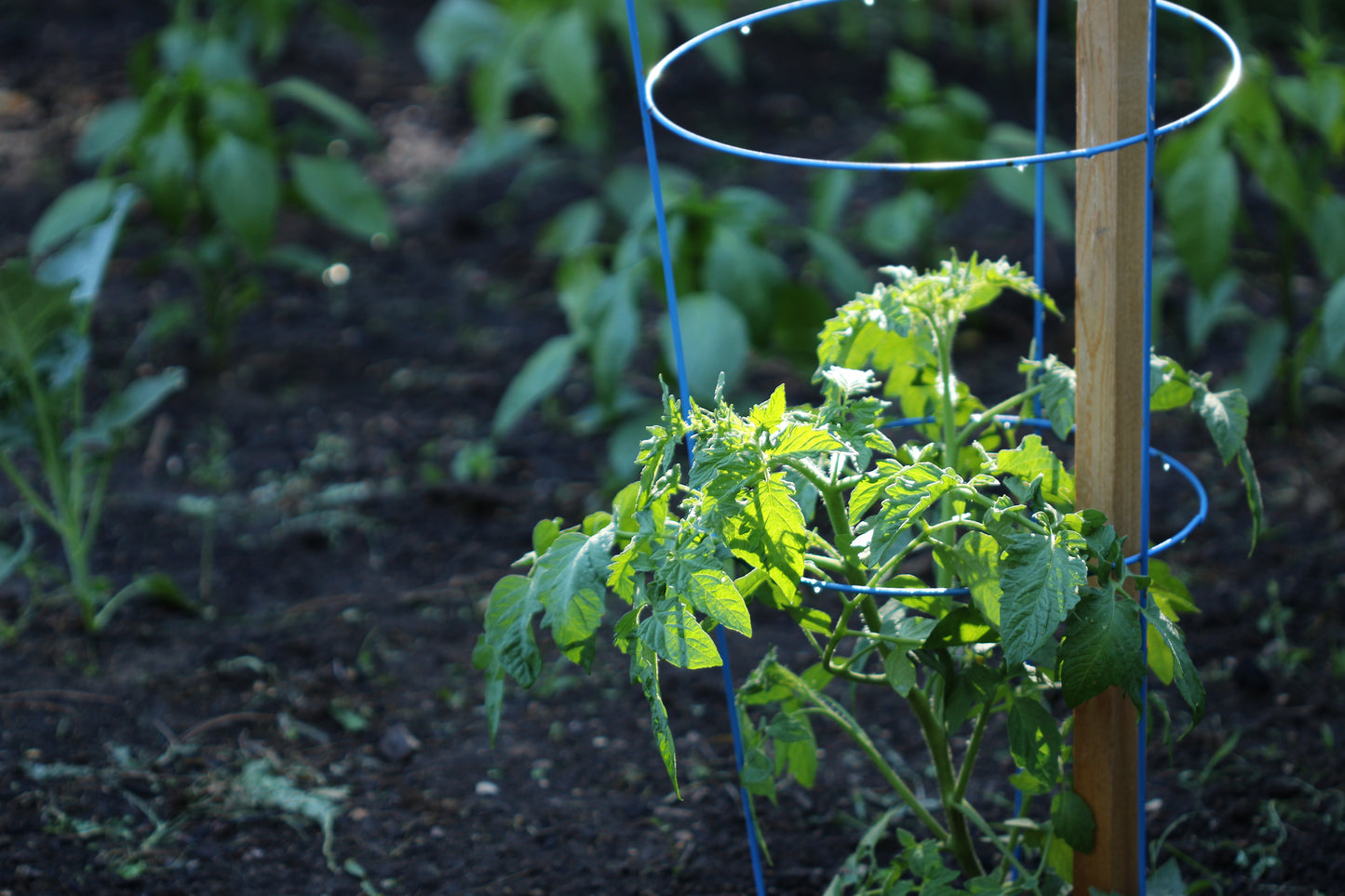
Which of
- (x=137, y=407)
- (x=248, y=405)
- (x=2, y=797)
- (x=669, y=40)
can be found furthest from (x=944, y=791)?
(x=669, y=40)

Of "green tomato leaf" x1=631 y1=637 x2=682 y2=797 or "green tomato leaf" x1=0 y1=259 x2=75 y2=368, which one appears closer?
"green tomato leaf" x1=631 y1=637 x2=682 y2=797

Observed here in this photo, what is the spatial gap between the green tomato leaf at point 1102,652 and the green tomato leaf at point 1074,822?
277 millimetres

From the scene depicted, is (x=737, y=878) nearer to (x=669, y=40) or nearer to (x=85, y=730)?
(x=85, y=730)

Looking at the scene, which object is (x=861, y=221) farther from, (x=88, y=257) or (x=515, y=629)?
(x=515, y=629)

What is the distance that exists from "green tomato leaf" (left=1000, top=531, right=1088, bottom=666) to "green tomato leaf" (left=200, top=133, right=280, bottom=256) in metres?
2.44

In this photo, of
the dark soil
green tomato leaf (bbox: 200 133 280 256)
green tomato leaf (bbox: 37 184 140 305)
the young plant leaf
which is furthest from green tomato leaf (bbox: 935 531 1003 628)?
green tomato leaf (bbox: 200 133 280 256)

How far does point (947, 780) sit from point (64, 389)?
182 centimetres

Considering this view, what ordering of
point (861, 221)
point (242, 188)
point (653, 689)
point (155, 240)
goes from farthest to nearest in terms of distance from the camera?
point (861, 221) → point (155, 240) → point (242, 188) → point (653, 689)

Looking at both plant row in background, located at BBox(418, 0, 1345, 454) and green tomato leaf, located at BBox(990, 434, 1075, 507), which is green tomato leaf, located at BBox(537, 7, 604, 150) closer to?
plant row in background, located at BBox(418, 0, 1345, 454)

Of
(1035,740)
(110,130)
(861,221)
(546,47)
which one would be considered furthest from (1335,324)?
(110,130)

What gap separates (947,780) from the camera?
1712 millimetres

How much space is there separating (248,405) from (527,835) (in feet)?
6.23

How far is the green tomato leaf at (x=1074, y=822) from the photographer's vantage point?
164 centimetres

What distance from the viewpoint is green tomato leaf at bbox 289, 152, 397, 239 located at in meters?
3.57
